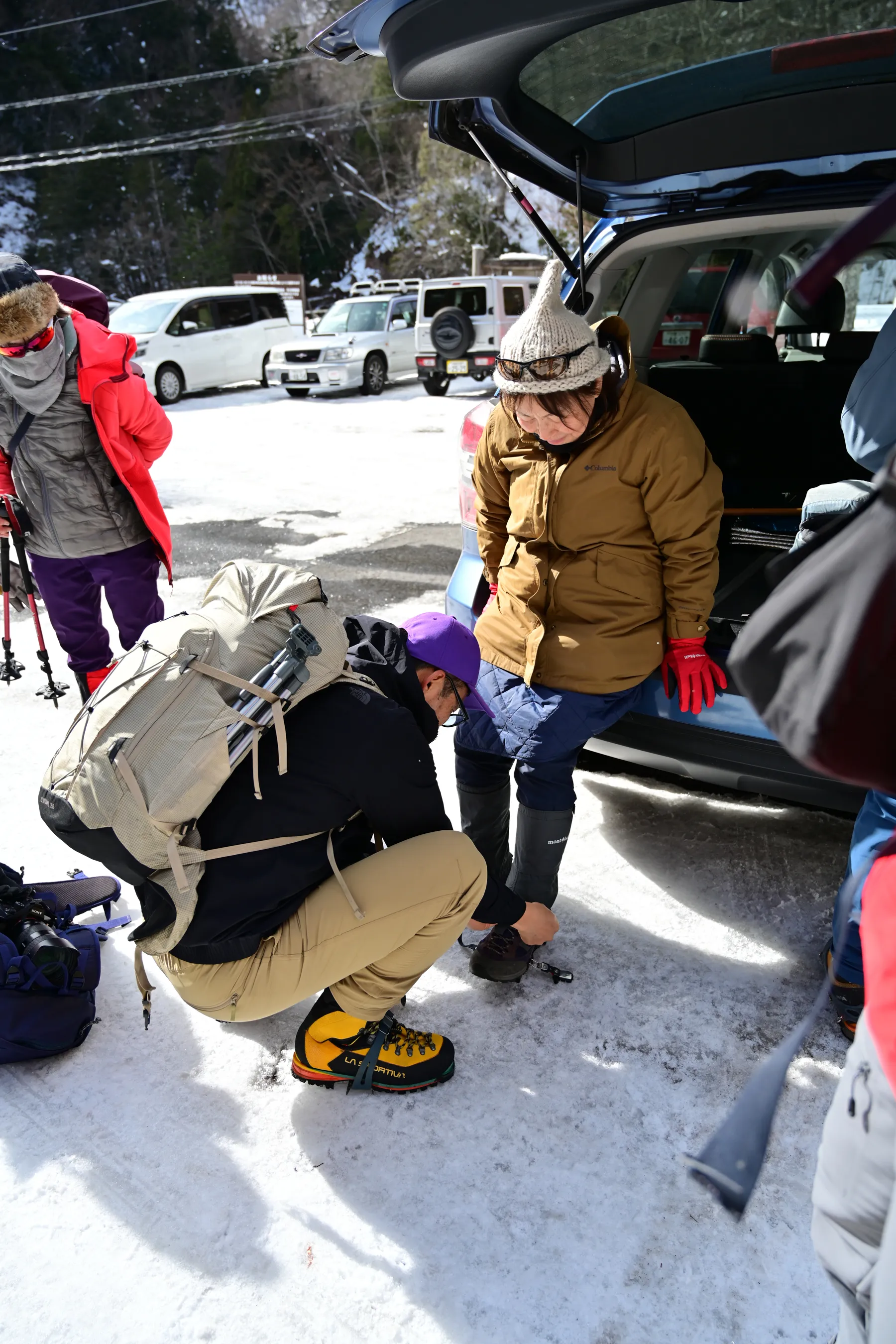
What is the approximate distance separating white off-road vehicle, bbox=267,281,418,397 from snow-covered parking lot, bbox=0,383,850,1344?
42.6 ft

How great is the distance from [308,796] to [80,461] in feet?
6.44

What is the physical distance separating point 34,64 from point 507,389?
46.9 metres

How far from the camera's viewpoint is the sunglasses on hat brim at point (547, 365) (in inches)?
83.9

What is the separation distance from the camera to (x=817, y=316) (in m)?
4.30

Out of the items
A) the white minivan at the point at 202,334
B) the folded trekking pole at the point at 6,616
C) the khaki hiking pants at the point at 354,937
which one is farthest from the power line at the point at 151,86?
the khaki hiking pants at the point at 354,937

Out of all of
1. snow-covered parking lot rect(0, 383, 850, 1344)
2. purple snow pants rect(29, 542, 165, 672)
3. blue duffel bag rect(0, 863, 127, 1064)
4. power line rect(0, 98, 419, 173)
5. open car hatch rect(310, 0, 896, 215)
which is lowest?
snow-covered parking lot rect(0, 383, 850, 1344)

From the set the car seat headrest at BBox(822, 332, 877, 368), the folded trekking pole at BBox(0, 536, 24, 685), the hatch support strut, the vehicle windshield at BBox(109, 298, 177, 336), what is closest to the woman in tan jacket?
the hatch support strut

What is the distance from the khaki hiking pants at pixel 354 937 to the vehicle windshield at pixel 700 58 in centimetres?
181

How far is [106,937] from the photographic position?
2.51 metres

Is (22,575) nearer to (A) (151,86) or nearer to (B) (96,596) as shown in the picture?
(B) (96,596)

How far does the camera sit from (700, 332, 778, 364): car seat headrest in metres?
4.09

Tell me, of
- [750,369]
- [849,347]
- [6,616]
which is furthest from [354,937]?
[849,347]

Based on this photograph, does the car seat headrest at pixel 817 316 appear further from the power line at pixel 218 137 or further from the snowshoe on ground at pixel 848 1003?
the power line at pixel 218 137

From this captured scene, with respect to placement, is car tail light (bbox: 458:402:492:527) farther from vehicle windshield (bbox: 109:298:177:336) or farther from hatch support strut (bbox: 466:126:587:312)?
vehicle windshield (bbox: 109:298:177:336)
